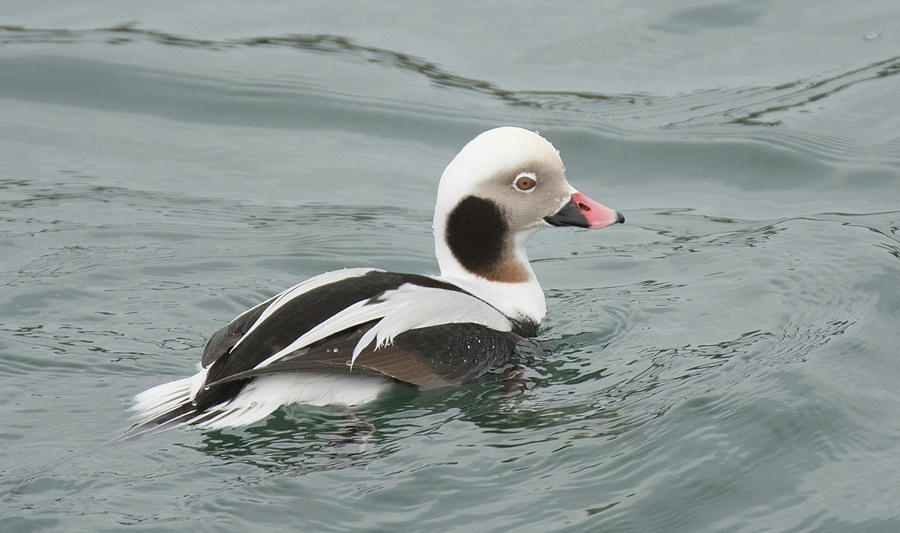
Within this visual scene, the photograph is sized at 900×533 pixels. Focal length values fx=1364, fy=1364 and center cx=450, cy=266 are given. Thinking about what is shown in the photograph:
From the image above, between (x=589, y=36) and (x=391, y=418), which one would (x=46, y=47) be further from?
(x=391, y=418)

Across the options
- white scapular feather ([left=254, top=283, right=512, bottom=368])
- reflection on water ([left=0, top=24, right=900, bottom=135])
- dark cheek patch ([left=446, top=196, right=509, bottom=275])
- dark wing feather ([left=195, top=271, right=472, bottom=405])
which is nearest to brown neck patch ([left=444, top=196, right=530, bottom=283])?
dark cheek patch ([left=446, top=196, right=509, bottom=275])

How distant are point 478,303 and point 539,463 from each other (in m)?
1.03

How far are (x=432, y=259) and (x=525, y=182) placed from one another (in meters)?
1.59

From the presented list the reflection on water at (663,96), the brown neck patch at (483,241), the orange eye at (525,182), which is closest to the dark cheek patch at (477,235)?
the brown neck patch at (483,241)

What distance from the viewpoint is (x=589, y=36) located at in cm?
1030

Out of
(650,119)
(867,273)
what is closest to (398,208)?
(650,119)

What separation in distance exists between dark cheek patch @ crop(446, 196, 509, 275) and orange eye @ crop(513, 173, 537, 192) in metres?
0.13

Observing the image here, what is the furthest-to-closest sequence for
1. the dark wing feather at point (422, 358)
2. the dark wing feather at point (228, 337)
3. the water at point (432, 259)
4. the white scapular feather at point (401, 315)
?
the dark wing feather at point (228, 337)
the white scapular feather at point (401, 315)
the dark wing feather at point (422, 358)
the water at point (432, 259)

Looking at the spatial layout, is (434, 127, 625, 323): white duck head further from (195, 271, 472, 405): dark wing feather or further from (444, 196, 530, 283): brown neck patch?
(195, 271, 472, 405): dark wing feather

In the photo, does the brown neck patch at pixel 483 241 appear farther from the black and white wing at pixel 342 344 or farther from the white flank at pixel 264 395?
the white flank at pixel 264 395

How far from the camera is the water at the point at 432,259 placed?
180 inches

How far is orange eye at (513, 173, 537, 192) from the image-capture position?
228 inches

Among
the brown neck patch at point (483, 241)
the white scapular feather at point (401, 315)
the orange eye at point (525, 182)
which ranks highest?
the orange eye at point (525, 182)

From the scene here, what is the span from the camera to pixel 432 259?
288 inches
